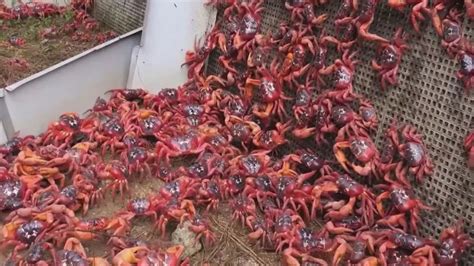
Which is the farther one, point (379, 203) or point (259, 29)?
point (259, 29)

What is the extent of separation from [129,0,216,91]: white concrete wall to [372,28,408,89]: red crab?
1554 mm

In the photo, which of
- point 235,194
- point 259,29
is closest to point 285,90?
point 259,29

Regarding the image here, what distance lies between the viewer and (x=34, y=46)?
4.84 metres

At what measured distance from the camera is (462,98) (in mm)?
2699

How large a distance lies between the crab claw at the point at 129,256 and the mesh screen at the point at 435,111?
1.46 m

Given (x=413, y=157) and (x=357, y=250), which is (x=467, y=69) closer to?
(x=413, y=157)

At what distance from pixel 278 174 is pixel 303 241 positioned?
569 mm

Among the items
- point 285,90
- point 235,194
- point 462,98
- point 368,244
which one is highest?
point 462,98

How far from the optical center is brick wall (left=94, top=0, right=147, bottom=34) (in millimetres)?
4957

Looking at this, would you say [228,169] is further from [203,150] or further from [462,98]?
[462,98]

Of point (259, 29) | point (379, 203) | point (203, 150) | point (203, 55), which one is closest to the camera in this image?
point (379, 203)

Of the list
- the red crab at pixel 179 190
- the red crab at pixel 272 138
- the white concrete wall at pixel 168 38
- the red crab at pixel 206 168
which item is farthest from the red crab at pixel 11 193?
the white concrete wall at pixel 168 38

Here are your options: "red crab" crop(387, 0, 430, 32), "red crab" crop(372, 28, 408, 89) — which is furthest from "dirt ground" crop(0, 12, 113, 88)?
"red crab" crop(387, 0, 430, 32)

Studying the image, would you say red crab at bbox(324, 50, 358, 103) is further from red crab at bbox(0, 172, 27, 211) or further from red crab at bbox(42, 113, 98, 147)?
red crab at bbox(0, 172, 27, 211)
